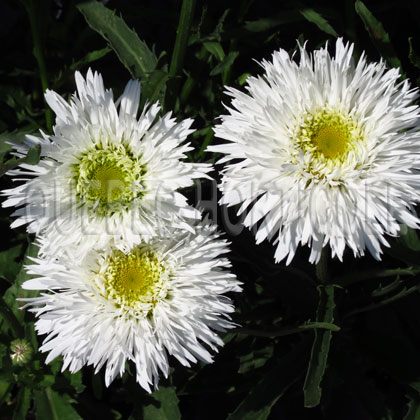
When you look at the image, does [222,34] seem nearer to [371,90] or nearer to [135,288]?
[371,90]

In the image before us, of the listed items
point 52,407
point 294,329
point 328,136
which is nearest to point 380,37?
point 328,136

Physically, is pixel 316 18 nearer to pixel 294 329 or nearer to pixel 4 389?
pixel 294 329

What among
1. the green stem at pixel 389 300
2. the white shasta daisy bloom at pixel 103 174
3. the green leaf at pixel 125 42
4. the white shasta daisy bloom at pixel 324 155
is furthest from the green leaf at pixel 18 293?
the green stem at pixel 389 300

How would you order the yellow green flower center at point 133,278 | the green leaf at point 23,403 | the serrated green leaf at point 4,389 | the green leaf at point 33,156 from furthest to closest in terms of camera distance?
the serrated green leaf at point 4,389 < the green leaf at point 23,403 < the yellow green flower center at point 133,278 < the green leaf at point 33,156

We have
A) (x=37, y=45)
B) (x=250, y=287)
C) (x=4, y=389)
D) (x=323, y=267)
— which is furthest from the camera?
(x=250, y=287)

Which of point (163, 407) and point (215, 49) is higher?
point (215, 49)

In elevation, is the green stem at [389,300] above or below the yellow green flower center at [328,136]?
below

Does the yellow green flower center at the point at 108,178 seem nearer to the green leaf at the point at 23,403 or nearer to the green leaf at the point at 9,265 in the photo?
the green leaf at the point at 9,265

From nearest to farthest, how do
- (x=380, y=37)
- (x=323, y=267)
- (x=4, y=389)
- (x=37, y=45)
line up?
(x=323, y=267), (x=380, y=37), (x=4, y=389), (x=37, y=45)
